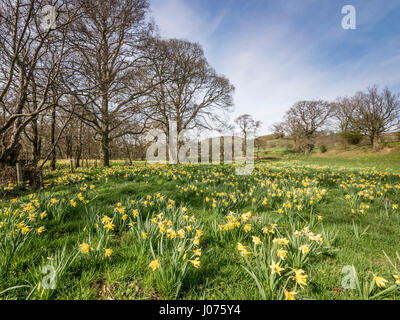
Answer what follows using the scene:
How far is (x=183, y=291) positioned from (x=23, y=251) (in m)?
1.78

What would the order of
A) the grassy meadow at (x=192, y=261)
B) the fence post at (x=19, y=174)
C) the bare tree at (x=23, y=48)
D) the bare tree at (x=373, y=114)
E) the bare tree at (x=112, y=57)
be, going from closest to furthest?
1. the grassy meadow at (x=192, y=261)
2. the bare tree at (x=23, y=48)
3. the fence post at (x=19, y=174)
4. the bare tree at (x=112, y=57)
5. the bare tree at (x=373, y=114)

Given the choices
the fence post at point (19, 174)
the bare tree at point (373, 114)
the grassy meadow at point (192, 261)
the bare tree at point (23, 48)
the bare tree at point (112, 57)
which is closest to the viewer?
the grassy meadow at point (192, 261)

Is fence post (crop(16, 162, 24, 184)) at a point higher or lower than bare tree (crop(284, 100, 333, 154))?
lower

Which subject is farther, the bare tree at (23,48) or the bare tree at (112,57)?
the bare tree at (112,57)

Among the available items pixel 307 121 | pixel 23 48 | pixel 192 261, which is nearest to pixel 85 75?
pixel 23 48

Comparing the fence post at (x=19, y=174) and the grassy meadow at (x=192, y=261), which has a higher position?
A: the fence post at (x=19, y=174)

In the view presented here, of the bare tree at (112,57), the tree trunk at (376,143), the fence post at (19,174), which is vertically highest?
the bare tree at (112,57)

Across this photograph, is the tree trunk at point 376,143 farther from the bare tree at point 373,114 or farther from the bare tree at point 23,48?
the bare tree at point 23,48

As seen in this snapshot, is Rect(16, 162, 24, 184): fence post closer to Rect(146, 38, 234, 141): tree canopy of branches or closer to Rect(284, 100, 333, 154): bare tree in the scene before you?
Rect(146, 38, 234, 141): tree canopy of branches

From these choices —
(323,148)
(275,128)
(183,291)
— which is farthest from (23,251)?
(323,148)

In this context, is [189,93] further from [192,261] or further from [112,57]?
[192,261]

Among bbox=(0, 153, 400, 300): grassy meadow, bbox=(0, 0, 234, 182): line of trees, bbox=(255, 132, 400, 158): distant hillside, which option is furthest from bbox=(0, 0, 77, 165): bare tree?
bbox=(255, 132, 400, 158): distant hillside

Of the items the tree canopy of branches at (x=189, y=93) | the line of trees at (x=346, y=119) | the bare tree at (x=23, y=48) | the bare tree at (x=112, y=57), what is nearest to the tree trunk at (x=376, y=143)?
the line of trees at (x=346, y=119)
